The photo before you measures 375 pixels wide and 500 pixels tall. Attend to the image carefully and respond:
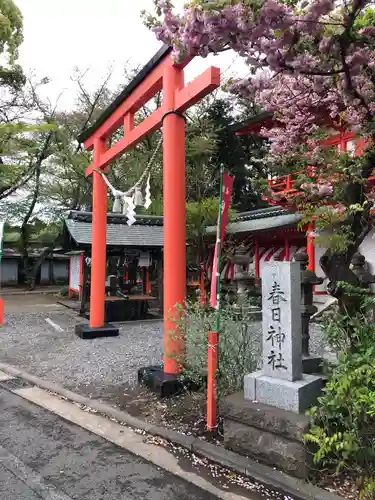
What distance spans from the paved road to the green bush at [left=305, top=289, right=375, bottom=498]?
39.5 inches

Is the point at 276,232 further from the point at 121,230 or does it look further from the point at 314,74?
the point at 314,74

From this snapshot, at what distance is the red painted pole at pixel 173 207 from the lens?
5676 millimetres

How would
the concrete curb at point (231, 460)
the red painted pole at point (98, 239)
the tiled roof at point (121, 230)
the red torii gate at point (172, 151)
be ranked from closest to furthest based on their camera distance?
the concrete curb at point (231, 460) < the red torii gate at point (172, 151) < the red painted pole at point (98, 239) < the tiled roof at point (121, 230)

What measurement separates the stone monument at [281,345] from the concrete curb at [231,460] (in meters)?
0.54

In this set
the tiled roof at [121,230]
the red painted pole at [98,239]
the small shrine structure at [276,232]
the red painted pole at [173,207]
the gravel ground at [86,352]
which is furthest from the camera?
the tiled roof at [121,230]

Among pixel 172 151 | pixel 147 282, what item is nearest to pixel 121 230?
pixel 147 282

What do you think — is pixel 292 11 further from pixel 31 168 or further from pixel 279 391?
pixel 31 168

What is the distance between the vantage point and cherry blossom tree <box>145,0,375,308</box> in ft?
10.8

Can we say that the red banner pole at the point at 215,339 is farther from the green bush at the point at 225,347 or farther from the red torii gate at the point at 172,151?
the red torii gate at the point at 172,151

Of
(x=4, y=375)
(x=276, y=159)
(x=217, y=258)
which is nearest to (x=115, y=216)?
(x=4, y=375)

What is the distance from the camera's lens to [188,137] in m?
20.1

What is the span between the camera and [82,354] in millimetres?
8234

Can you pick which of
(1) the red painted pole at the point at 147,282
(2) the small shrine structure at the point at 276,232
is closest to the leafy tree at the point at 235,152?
(2) the small shrine structure at the point at 276,232

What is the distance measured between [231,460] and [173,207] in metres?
3.34
